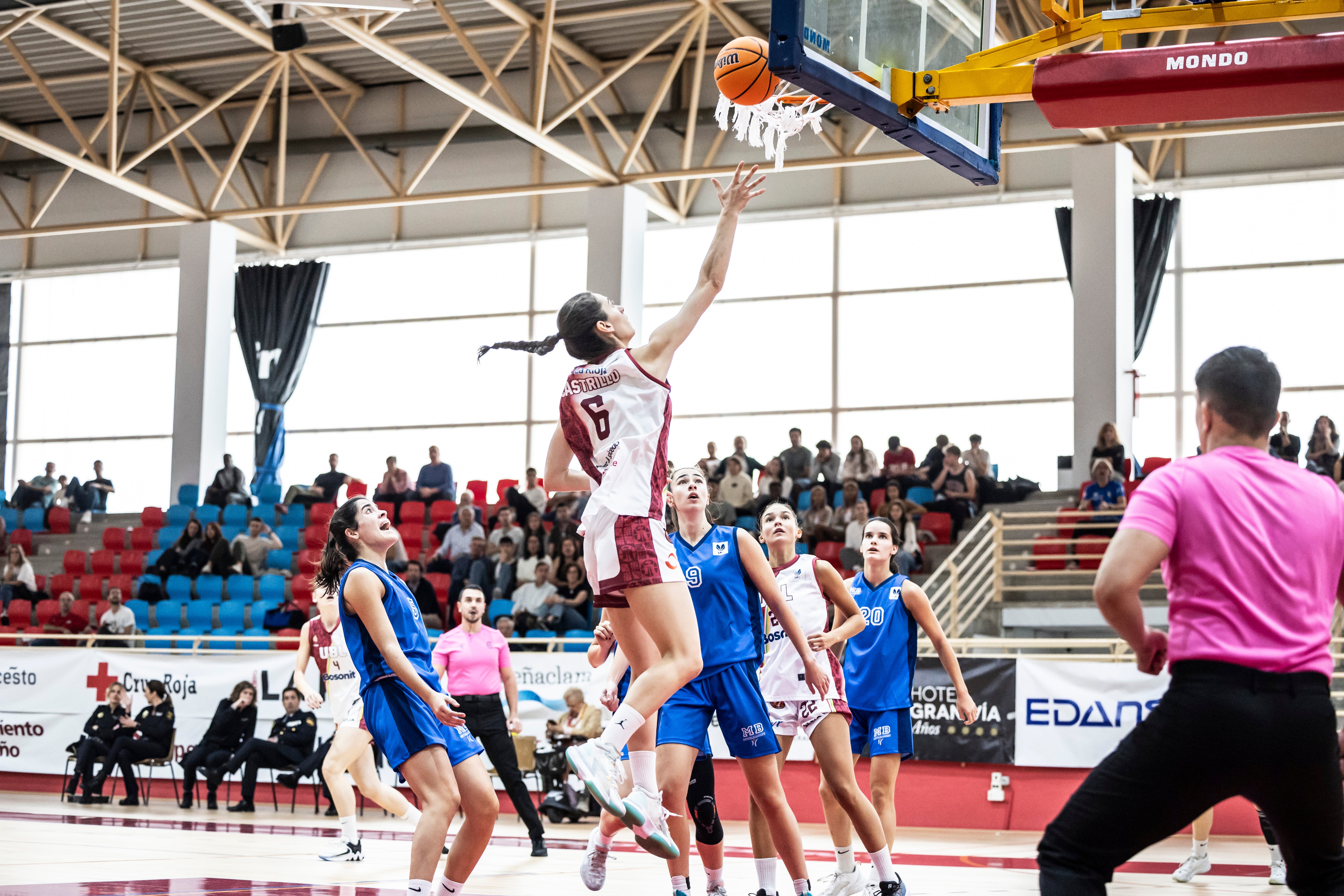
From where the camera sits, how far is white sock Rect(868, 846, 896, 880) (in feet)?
21.7

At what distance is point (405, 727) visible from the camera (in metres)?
5.62

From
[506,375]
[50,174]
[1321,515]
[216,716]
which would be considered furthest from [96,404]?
[1321,515]

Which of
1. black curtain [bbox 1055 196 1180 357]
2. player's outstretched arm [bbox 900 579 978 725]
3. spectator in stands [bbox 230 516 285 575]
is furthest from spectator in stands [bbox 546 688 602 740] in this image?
black curtain [bbox 1055 196 1180 357]

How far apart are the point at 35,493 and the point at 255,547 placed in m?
6.67

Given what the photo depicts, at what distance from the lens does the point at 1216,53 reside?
6.61 meters

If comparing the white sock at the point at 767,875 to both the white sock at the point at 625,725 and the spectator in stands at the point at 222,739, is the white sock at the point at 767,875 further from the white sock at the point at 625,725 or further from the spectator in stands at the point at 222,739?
the spectator in stands at the point at 222,739

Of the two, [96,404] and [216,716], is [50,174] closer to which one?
[96,404]

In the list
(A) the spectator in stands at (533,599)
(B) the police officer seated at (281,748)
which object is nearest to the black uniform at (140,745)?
(B) the police officer seated at (281,748)

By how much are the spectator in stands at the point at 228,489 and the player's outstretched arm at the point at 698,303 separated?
1825cm

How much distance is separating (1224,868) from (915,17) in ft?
19.4

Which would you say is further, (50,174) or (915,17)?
(50,174)

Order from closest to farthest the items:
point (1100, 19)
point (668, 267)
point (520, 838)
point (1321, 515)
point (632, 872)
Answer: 1. point (1321, 515)
2. point (1100, 19)
3. point (632, 872)
4. point (520, 838)
5. point (668, 267)

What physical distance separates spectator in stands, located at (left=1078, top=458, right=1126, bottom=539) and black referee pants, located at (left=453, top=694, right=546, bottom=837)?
29.7 feet

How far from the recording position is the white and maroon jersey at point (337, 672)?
1066 centimetres
